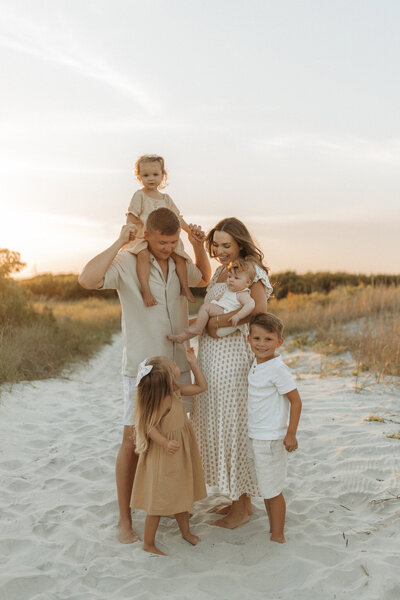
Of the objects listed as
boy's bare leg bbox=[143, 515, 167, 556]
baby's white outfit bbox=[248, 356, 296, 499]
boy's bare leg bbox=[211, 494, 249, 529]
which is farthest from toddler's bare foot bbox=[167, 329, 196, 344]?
boy's bare leg bbox=[211, 494, 249, 529]

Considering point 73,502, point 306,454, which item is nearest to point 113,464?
point 73,502

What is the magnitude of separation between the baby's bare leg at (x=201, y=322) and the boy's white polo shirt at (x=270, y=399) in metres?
0.45

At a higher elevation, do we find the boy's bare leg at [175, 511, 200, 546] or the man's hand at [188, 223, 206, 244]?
the man's hand at [188, 223, 206, 244]

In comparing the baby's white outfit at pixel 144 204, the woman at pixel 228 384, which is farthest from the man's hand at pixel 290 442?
the baby's white outfit at pixel 144 204

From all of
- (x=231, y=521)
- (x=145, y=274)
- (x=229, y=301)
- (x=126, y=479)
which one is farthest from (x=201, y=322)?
(x=231, y=521)

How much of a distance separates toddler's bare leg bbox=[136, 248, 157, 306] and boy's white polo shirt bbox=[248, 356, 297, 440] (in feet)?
2.83

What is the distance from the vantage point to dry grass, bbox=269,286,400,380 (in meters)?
8.95

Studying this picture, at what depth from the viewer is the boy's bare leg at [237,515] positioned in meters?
4.09

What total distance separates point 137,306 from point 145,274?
0.23 meters

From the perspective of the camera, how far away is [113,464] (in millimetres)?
5496

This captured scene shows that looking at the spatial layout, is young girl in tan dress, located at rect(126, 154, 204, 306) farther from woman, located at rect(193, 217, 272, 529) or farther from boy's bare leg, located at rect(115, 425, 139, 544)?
boy's bare leg, located at rect(115, 425, 139, 544)

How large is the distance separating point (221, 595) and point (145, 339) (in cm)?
166

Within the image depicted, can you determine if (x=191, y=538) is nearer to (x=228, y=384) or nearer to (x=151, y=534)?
(x=151, y=534)

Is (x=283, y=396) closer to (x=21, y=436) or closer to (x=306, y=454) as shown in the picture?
(x=306, y=454)
